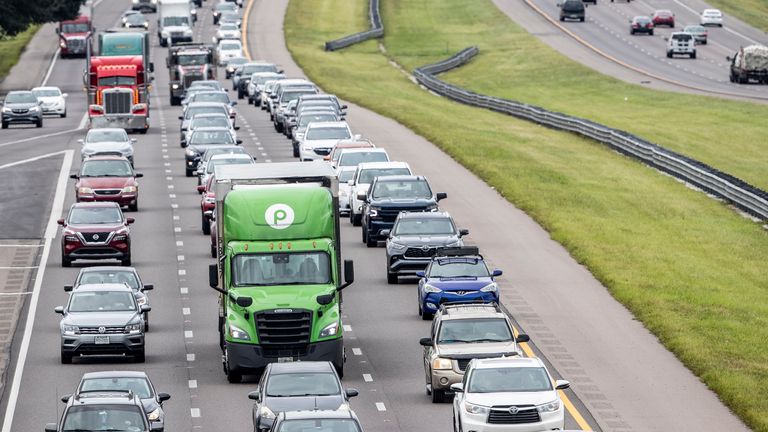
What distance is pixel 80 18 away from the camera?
136 m

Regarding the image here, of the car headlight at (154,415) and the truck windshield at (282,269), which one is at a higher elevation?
the truck windshield at (282,269)

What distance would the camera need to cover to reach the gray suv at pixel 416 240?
44.1 meters

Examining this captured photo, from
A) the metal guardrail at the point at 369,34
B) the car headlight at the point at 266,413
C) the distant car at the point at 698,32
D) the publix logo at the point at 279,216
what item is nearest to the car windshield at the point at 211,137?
the publix logo at the point at 279,216

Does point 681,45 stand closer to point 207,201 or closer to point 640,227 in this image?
point 640,227

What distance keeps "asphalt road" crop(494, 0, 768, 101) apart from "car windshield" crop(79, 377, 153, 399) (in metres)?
78.3

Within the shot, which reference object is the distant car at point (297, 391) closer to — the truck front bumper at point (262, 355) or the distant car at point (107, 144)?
the truck front bumper at point (262, 355)

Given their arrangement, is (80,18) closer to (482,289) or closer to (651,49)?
(651,49)

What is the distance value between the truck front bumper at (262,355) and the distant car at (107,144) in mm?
31882

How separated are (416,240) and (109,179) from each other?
1606 centimetres

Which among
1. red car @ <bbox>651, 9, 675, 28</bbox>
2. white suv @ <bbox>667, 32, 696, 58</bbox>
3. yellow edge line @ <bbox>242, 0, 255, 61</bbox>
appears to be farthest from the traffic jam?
red car @ <bbox>651, 9, 675, 28</bbox>

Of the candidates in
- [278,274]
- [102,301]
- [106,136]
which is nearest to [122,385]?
[278,274]

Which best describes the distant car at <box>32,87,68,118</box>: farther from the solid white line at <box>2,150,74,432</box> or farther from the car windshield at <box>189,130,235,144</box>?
the car windshield at <box>189,130,235,144</box>

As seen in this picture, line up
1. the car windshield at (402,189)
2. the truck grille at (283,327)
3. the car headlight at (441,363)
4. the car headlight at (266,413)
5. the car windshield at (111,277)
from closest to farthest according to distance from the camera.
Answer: the car headlight at (266,413), the car headlight at (441,363), the truck grille at (283,327), the car windshield at (111,277), the car windshield at (402,189)

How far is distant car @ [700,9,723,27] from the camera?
143812 mm
